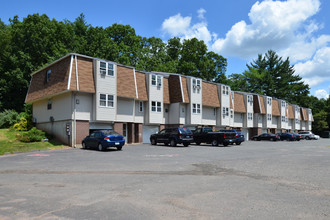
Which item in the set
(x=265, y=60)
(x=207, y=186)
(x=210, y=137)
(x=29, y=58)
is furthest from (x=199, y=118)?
(x=265, y=60)

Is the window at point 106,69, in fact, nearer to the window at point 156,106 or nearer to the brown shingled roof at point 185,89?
the window at point 156,106

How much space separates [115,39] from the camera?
2169 inches

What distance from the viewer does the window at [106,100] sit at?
25998 mm

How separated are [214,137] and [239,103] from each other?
2170 centimetres

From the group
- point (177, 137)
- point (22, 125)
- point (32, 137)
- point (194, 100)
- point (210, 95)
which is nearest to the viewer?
point (32, 137)

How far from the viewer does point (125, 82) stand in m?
28.2

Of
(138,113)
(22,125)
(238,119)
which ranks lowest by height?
(22,125)

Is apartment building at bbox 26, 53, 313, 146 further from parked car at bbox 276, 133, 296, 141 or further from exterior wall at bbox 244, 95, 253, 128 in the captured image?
parked car at bbox 276, 133, 296, 141

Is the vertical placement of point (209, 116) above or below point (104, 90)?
below

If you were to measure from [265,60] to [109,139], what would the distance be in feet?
217

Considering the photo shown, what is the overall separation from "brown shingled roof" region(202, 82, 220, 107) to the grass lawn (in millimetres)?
21034

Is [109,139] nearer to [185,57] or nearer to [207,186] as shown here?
[207,186]

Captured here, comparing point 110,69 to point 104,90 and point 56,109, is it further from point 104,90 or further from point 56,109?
point 56,109

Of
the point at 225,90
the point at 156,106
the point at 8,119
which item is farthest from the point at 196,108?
the point at 8,119
